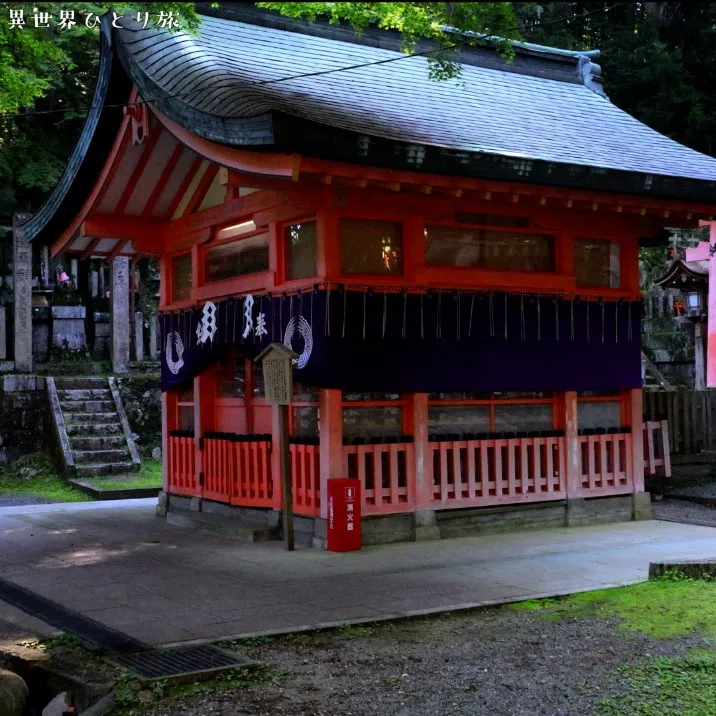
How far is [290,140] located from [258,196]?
2570mm

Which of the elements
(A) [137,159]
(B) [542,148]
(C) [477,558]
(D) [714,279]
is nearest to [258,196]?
(A) [137,159]

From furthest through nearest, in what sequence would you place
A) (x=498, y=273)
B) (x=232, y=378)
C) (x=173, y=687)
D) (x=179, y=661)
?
(x=232, y=378), (x=498, y=273), (x=179, y=661), (x=173, y=687)

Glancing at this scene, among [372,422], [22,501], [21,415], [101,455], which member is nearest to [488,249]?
[372,422]

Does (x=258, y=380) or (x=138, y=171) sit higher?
(x=138, y=171)

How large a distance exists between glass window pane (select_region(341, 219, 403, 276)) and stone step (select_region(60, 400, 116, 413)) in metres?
10.7

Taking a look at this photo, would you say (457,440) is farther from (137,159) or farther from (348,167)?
(137,159)

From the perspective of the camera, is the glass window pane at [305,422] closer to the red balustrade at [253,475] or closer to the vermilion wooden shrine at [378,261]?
the vermilion wooden shrine at [378,261]

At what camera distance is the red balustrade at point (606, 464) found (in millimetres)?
11492

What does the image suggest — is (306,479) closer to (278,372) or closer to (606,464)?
(278,372)

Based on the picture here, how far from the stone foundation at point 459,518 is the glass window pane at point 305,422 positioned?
0.94 meters

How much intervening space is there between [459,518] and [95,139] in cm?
653

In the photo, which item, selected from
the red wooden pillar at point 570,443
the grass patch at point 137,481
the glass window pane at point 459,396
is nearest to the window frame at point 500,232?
the glass window pane at point 459,396

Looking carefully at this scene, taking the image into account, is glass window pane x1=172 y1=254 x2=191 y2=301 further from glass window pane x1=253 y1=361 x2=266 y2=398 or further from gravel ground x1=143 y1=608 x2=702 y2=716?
gravel ground x1=143 y1=608 x2=702 y2=716

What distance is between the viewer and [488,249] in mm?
10883
